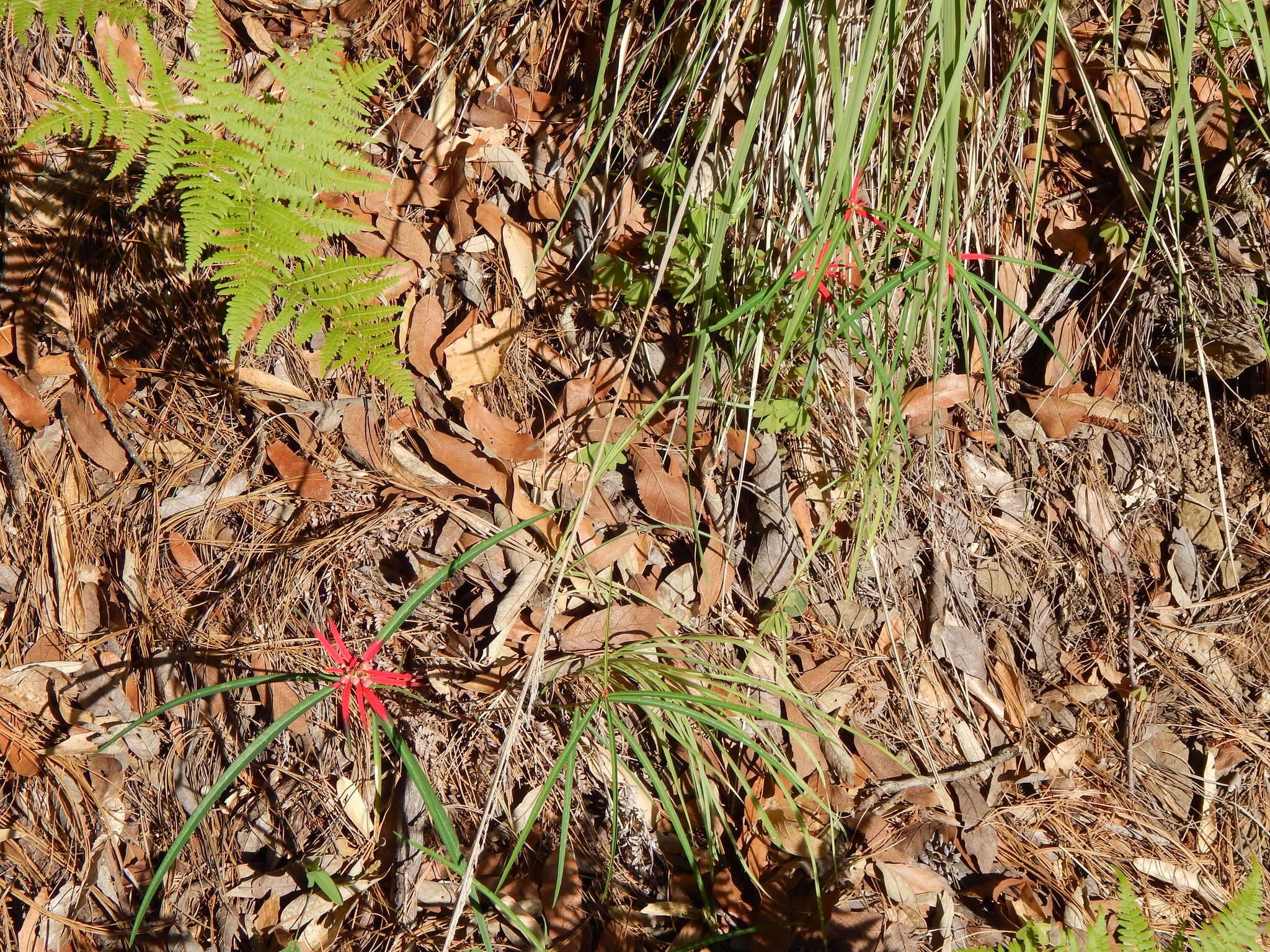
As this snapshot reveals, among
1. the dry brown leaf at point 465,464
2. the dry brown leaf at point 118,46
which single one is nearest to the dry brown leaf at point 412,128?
the dry brown leaf at point 118,46

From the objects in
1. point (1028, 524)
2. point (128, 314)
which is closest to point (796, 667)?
point (1028, 524)

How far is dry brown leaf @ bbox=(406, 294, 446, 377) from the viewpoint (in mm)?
1932

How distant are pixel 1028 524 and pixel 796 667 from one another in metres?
0.71

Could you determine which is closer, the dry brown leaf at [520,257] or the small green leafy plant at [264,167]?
the small green leafy plant at [264,167]

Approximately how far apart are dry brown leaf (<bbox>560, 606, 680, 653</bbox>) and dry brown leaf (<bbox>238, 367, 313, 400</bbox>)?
0.81 meters

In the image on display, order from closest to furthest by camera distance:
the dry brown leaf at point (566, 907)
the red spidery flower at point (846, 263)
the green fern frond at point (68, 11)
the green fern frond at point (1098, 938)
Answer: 1. the green fern frond at point (68, 11)
2. the green fern frond at point (1098, 938)
3. the red spidery flower at point (846, 263)
4. the dry brown leaf at point (566, 907)

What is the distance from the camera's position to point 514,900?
1779 millimetres

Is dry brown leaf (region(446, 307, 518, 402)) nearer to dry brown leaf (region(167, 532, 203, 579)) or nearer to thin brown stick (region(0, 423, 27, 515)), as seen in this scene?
dry brown leaf (region(167, 532, 203, 579))

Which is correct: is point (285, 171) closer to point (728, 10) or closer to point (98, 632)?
point (728, 10)

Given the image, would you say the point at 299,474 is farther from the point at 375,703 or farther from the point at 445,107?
the point at 445,107

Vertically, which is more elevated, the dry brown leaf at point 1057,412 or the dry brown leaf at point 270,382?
the dry brown leaf at point 270,382

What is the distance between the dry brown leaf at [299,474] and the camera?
1.86m

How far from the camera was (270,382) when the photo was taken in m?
1.88

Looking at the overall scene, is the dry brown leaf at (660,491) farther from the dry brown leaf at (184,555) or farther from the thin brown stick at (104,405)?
the thin brown stick at (104,405)
